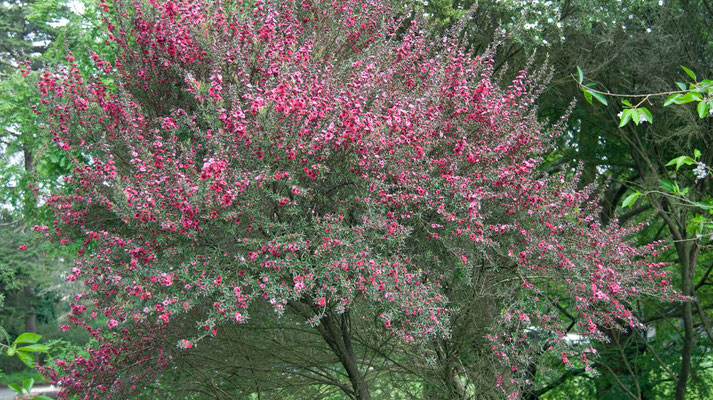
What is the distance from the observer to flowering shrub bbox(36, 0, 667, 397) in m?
4.73

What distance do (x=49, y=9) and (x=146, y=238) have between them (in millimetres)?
11741

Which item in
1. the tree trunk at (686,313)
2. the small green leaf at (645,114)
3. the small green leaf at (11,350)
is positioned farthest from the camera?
the tree trunk at (686,313)

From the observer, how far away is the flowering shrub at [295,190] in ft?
15.5

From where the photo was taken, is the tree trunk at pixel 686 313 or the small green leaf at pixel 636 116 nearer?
the small green leaf at pixel 636 116

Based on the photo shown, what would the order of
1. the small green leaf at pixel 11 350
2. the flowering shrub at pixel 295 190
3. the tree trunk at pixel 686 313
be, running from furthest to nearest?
1. the tree trunk at pixel 686 313
2. the flowering shrub at pixel 295 190
3. the small green leaf at pixel 11 350

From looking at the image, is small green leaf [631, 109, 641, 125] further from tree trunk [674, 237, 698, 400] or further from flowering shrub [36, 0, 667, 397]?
tree trunk [674, 237, 698, 400]

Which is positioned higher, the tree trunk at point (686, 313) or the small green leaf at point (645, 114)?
the small green leaf at point (645, 114)

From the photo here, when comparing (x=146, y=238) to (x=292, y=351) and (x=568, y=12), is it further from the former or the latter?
(x=568, y=12)

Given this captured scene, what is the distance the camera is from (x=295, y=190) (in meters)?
4.68

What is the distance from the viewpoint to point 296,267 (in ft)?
15.8

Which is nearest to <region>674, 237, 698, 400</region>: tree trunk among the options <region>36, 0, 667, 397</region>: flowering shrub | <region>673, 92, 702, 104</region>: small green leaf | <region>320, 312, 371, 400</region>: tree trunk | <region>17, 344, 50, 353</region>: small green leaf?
<region>36, 0, 667, 397</region>: flowering shrub

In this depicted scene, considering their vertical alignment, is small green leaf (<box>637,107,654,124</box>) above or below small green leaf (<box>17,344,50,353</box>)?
above

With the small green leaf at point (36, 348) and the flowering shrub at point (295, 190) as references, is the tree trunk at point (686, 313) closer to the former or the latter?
the flowering shrub at point (295, 190)

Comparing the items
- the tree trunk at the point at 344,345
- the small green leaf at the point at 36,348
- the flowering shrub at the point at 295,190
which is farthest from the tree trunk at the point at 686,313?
the small green leaf at the point at 36,348
